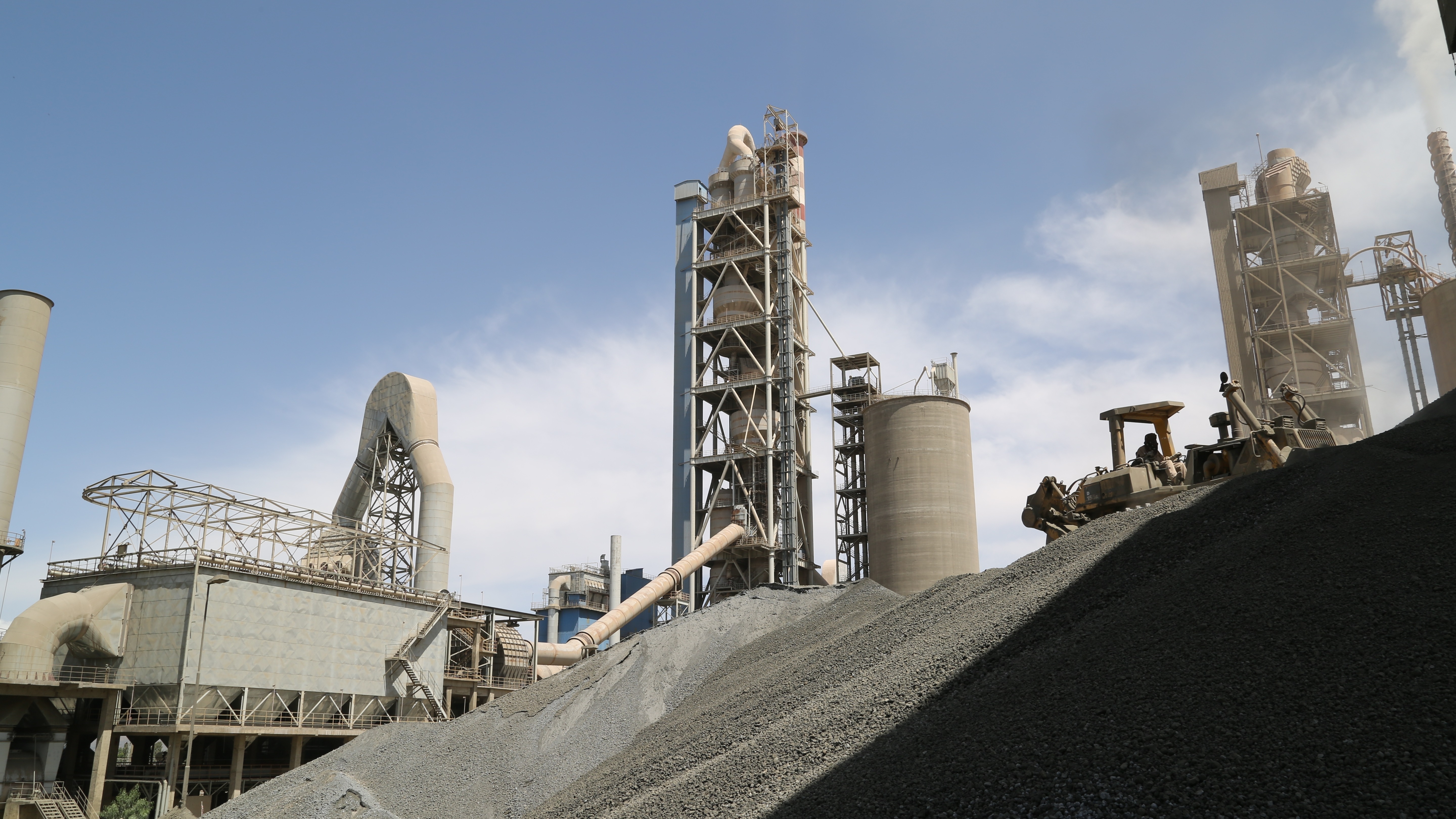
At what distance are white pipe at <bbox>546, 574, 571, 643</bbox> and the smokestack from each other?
50.9 metres

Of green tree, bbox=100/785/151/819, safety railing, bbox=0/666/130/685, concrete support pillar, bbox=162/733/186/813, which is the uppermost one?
safety railing, bbox=0/666/130/685

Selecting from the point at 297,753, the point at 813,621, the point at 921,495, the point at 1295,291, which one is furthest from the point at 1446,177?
the point at 297,753

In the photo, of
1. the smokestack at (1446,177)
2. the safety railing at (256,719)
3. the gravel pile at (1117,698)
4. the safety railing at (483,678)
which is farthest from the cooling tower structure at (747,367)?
the smokestack at (1446,177)

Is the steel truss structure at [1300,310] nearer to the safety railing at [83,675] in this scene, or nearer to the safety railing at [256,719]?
the safety railing at [256,719]

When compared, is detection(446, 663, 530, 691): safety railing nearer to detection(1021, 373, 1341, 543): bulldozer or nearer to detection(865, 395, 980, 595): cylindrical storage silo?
detection(865, 395, 980, 595): cylindrical storage silo

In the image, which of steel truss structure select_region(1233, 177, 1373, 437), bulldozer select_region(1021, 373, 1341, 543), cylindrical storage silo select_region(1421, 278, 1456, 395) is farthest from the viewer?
steel truss structure select_region(1233, 177, 1373, 437)

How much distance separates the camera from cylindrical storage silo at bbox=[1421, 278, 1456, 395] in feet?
112

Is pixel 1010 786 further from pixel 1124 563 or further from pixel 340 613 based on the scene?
pixel 340 613

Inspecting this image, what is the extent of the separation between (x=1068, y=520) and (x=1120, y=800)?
14.0 metres

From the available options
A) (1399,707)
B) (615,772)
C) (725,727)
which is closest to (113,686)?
(615,772)

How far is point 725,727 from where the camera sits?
15.0 metres

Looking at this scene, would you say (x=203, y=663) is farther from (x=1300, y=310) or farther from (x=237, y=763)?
(x=1300, y=310)

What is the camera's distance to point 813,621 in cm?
2416

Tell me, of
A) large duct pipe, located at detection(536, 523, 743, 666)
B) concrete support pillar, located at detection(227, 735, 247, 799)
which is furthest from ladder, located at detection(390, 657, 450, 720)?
large duct pipe, located at detection(536, 523, 743, 666)
